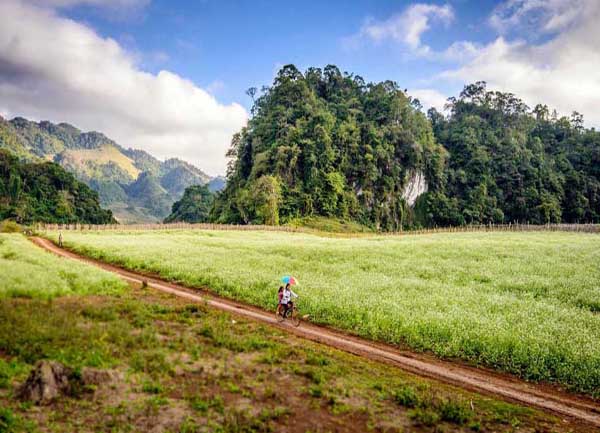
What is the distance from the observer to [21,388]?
354 inches

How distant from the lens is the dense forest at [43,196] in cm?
10950

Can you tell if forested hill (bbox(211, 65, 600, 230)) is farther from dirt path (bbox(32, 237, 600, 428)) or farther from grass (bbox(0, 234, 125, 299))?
dirt path (bbox(32, 237, 600, 428))

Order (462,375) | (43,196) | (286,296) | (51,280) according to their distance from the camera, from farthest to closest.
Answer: (43,196) < (51,280) < (286,296) < (462,375)

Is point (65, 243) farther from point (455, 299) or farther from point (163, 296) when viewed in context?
point (455, 299)

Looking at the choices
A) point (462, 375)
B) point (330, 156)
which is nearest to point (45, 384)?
point (462, 375)

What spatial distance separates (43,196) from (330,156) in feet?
295

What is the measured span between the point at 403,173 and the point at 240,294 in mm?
111532

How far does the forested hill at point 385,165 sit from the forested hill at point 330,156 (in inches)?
13.2

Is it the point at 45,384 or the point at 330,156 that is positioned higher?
the point at 330,156

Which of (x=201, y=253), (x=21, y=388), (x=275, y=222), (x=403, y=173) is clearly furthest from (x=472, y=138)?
(x=21, y=388)

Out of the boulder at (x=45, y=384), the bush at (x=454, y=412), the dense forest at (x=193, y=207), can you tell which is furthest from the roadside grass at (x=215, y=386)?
the dense forest at (x=193, y=207)

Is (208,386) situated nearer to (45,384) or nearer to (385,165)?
(45,384)

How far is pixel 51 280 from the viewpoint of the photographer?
1998 cm

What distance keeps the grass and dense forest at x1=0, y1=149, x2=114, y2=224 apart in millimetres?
99373
